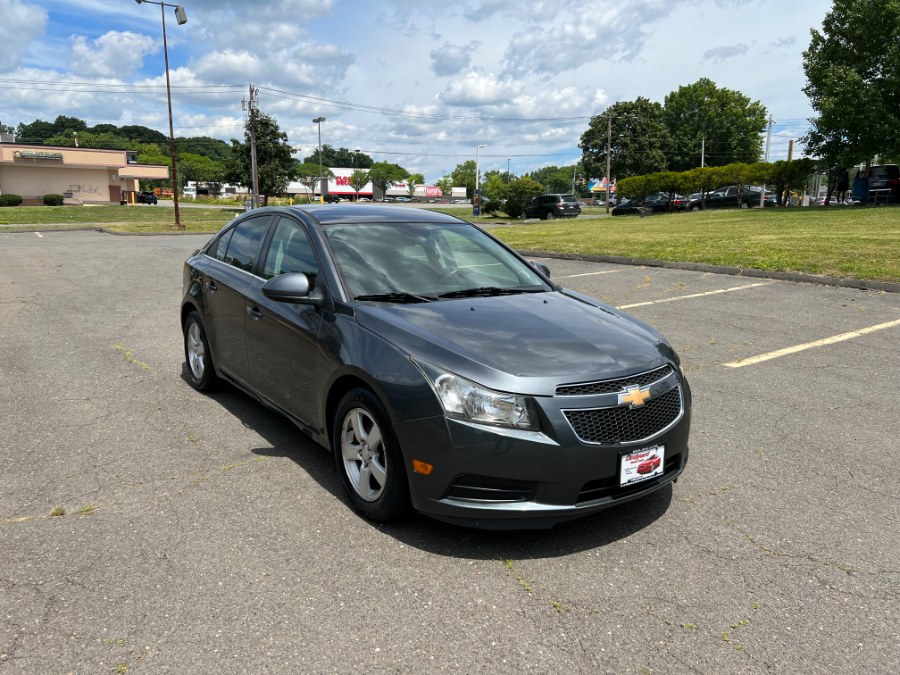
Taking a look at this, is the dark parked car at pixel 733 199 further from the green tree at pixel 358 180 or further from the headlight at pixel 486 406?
the green tree at pixel 358 180

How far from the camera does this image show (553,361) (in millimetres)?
3133

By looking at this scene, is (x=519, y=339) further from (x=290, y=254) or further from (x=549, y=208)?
(x=549, y=208)

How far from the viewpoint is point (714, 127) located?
246 feet

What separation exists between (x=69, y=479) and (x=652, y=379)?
336cm

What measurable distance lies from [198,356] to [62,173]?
69421mm

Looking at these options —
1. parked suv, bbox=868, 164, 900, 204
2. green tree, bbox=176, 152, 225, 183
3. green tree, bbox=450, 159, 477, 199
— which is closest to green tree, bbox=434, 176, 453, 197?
green tree, bbox=450, 159, 477, 199

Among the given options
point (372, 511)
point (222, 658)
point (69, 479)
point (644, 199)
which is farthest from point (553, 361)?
point (644, 199)

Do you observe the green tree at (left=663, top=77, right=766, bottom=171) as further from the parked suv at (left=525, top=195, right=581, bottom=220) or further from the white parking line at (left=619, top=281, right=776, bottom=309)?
the white parking line at (left=619, top=281, right=776, bottom=309)

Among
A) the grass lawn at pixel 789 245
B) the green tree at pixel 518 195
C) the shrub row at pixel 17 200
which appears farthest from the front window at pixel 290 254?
the shrub row at pixel 17 200

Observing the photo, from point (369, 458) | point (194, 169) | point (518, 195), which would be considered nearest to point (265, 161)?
point (518, 195)

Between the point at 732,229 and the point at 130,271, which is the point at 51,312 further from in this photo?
the point at 732,229

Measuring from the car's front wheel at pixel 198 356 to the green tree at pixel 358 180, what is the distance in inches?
4697

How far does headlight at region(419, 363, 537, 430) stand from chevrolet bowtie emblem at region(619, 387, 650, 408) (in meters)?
0.46

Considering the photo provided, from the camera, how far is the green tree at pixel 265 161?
147 feet
